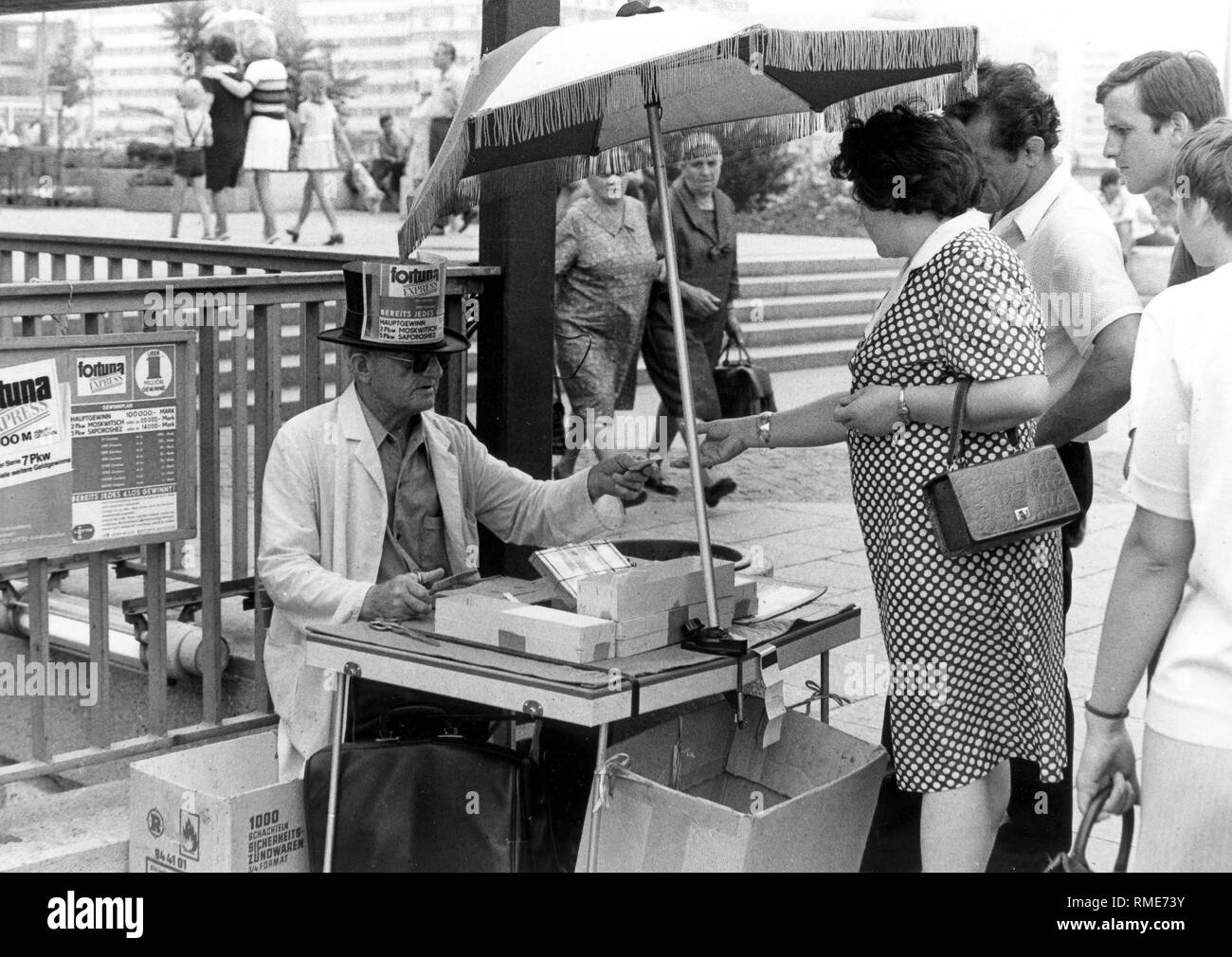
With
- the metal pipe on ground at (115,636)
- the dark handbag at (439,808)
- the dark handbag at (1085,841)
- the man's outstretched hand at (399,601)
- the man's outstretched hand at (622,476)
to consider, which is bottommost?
the metal pipe on ground at (115,636)

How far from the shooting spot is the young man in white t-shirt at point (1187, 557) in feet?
7.18

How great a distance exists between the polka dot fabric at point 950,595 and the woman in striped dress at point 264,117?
1089cm

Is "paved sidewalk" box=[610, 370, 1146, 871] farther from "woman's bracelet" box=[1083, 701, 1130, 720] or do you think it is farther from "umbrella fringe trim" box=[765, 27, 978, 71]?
"umbrella fringe trim" box=[765, 27, 978, 71]

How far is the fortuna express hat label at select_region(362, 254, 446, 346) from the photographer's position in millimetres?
3773

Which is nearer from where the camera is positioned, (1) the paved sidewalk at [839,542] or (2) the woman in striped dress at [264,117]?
(1) the paved sidewalk at [839,542]

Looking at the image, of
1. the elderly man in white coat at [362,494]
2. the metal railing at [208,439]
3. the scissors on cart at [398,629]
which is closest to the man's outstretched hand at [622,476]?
the elderly man in white coat at [362,494]

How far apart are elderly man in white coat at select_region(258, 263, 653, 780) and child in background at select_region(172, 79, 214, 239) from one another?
37.0 ft

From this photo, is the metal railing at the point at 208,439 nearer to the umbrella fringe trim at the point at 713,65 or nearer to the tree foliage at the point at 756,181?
the umbrella fringe trim at the point at 713,65

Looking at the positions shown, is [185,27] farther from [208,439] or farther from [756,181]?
[208,439]

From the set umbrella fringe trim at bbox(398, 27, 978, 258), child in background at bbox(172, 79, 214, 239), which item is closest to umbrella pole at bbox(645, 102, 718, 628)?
umbrella fringe trim at bbox(398, 27, 978, 258)

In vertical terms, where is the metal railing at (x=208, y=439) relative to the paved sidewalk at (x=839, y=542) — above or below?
above

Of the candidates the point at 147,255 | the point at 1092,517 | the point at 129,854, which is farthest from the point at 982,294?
the point at 1092,517
